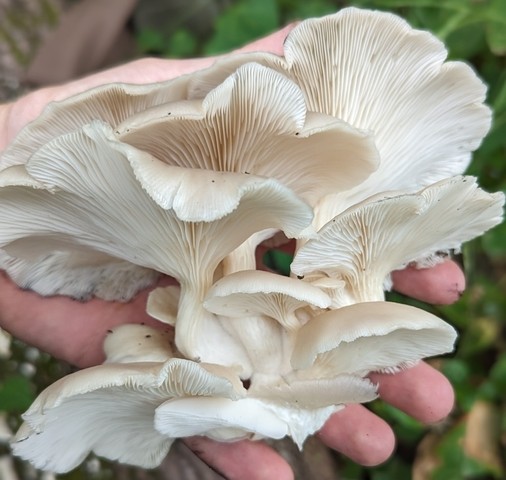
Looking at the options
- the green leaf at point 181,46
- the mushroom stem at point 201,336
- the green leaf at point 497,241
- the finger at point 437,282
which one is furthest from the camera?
the green leaf at point 181,46

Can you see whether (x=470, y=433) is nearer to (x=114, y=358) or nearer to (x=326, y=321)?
(x=326, y=321)

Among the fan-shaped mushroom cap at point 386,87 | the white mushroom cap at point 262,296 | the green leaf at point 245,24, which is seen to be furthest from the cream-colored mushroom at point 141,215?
the green leaf at point 245,24

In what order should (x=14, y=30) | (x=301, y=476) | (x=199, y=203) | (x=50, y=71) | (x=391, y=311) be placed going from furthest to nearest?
(x=14, y=30)
(x=50, y=71)
(x=301, y=476)
(x=391, y=311)
(x=199, y=203)

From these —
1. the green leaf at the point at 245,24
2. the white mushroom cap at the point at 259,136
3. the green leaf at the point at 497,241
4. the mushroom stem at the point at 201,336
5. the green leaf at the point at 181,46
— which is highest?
the white mushroom cap at the point at 259,136

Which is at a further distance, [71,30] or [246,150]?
[71,30]

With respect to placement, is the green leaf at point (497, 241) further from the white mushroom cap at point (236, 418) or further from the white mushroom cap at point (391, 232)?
the white mushroom cap at point (236, 418)

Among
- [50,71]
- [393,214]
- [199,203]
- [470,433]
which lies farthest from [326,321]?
[50,71]

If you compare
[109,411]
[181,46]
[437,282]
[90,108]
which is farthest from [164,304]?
[181,46]
